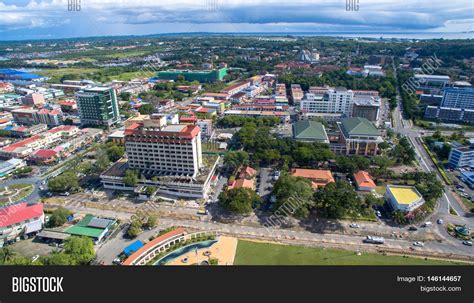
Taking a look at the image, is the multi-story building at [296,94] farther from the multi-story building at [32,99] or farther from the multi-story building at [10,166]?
the multi-story building at [32,99]

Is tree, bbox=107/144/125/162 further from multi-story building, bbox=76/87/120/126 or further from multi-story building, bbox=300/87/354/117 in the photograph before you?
multi-story building, bbox=300/87/354/117

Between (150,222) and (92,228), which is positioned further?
(150,222)

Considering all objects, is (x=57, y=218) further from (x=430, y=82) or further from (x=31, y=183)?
(x=430, y=82)

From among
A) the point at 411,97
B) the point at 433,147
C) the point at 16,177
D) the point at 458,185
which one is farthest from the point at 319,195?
the point at 411,97

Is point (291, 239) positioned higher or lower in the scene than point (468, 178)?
lower

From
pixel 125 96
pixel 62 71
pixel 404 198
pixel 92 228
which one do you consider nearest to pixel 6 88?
pixel 62 71

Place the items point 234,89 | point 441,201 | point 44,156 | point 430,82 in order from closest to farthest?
1. point 441,201
2. point 44,156
3. point 430,82
4. point 234,89

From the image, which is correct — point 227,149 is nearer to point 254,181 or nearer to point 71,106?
point 254,181

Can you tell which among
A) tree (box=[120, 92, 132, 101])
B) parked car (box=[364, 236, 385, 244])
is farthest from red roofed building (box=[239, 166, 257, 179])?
tree (box=[120, 92, 132, 101])
